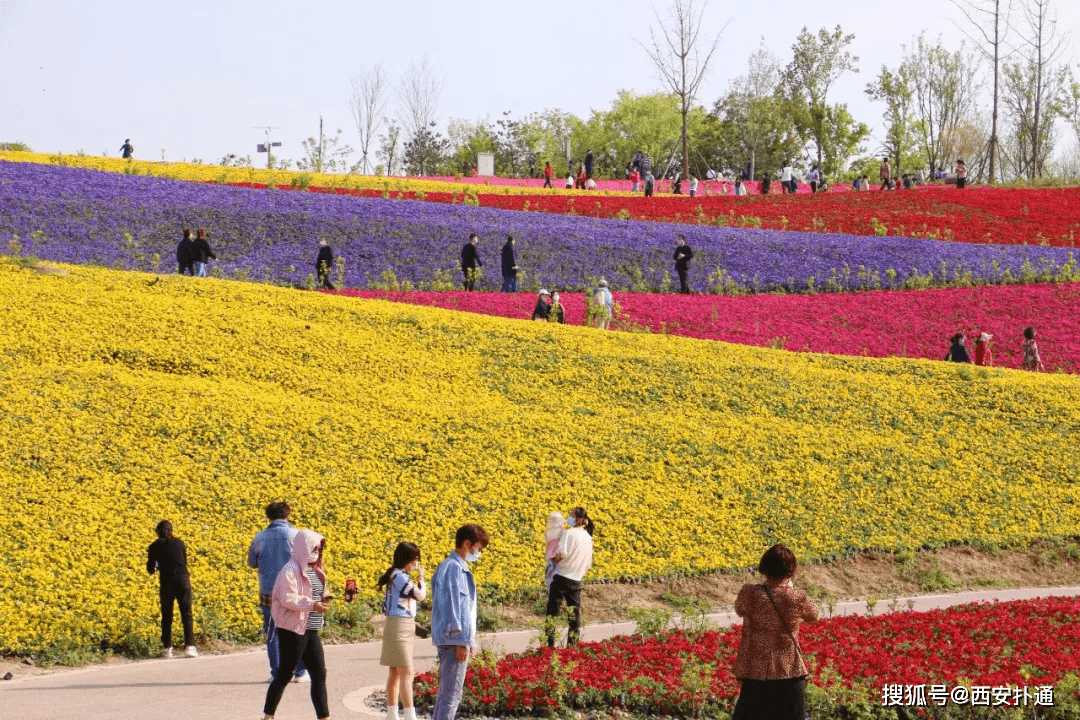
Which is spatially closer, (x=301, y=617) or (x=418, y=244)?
(x=301, y=617)

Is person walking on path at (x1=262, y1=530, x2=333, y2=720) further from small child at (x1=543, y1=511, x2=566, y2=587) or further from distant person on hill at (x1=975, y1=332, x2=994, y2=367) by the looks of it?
distant person on hill at (x1=975, y1=332, x2=994, y2=367)

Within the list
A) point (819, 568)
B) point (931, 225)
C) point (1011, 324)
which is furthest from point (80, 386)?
point (931, 225)

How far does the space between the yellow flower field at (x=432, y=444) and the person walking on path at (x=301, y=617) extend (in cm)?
383

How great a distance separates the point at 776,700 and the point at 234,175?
50.7m

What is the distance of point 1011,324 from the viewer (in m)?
34.2

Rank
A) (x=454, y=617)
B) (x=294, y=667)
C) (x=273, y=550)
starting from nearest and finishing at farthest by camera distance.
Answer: (x=454, y=617)
(x=294, y=667)
(x=273, y=550)

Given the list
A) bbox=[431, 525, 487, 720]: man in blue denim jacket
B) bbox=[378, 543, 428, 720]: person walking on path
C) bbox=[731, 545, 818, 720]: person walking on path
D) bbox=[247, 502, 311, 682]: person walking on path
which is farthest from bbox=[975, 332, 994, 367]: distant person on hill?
bbox=[731, 545, 818, 720]: person walking on path

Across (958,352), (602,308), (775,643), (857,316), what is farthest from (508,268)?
(775,643)

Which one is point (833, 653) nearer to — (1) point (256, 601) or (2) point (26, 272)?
(1) point (256, 601)

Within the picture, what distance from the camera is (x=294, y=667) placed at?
11.3m

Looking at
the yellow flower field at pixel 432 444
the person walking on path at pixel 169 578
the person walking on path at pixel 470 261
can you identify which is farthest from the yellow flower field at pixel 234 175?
the person walking on path at pixel 169 578

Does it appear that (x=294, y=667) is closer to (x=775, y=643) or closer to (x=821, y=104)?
(x=775, y=643)

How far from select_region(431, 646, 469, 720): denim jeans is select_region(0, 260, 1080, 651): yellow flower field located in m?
5.09

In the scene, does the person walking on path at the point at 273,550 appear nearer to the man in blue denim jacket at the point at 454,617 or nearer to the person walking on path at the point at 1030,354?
the man in blue denim jacket at the point at 454,617
